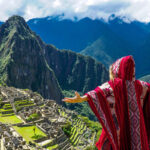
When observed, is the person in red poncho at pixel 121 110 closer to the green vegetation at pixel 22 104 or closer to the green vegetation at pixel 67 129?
the green vegetation at pixel 67 129

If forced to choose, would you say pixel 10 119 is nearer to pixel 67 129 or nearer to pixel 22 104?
pixel 22 104

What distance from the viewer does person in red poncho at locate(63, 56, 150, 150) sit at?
5414mm

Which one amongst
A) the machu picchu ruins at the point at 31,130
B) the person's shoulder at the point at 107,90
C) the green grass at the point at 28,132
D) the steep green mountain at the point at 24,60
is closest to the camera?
the person's shoulder at the point at 107,90

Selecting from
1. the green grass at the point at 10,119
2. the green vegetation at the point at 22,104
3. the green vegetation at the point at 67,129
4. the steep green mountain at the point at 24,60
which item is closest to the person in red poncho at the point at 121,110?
the green vegetation at the point at 67,129

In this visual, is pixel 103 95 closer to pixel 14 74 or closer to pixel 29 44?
pixel 14 74

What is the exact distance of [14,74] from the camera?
13788 centimetres

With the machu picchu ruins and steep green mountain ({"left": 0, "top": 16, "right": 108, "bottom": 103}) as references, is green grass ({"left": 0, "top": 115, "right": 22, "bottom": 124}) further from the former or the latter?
steep green mountain ({"left": 0, "top": 16, "right": 108, "bottom": 103})

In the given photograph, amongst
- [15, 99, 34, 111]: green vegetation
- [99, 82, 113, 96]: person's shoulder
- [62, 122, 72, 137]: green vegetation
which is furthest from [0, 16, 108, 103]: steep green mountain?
[99, 82, 113, 96]: person's shoulder

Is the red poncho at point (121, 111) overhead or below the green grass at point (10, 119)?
below

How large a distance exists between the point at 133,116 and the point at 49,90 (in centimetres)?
16205

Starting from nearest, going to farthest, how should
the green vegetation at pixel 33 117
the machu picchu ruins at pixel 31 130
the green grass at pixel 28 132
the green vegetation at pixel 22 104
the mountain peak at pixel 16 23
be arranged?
the machu picchu ruins at pixel 31 130, the green grass at pixel 28 132, the green vegetation at pixel 33 117, the green vegetation at pixel 22 104, the mountain peak at pixel 16 23

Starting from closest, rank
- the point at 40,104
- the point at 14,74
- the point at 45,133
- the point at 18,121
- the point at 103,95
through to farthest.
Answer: the point at 103,95, the point at 45,133, the point at 18,121, the point at 40,104, the point at 14,74

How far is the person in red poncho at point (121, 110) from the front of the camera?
5.41 m

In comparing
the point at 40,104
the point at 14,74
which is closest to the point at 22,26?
the point at 14,74
